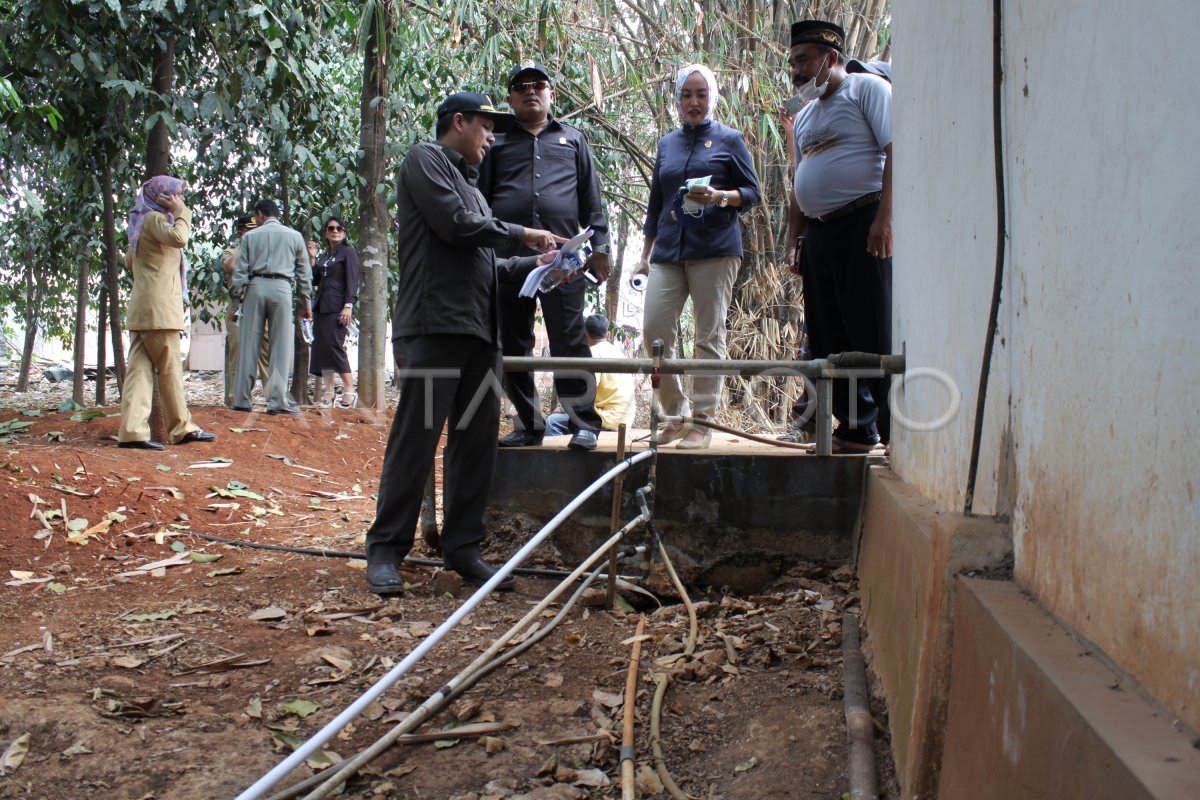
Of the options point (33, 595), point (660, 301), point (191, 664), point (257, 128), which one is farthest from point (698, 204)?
point (257, 128)

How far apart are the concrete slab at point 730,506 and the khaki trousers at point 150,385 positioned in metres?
3.46

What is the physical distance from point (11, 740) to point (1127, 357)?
2.63m

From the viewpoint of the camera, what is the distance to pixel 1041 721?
1.34 metres

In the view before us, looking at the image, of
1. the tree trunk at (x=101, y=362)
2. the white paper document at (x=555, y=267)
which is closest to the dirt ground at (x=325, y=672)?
the white paper document at (x=555, y=267)

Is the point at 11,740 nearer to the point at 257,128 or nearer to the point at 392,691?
the point at 392,691

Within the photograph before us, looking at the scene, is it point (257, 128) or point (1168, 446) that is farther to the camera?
point (257, 128)

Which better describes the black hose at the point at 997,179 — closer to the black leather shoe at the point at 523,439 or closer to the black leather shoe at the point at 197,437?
the black leather shoe at the point at 523,439

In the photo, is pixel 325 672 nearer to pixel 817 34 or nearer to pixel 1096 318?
pixel 1096 318

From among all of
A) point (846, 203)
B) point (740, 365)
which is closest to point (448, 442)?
point (740, 365)

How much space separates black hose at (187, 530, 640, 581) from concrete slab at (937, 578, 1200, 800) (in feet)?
7.69

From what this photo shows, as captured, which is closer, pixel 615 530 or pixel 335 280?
pixel 615 530

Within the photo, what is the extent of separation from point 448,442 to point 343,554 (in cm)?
88

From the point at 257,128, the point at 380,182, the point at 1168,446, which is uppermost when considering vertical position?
the point at 257,128

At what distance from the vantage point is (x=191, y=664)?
127 inches
